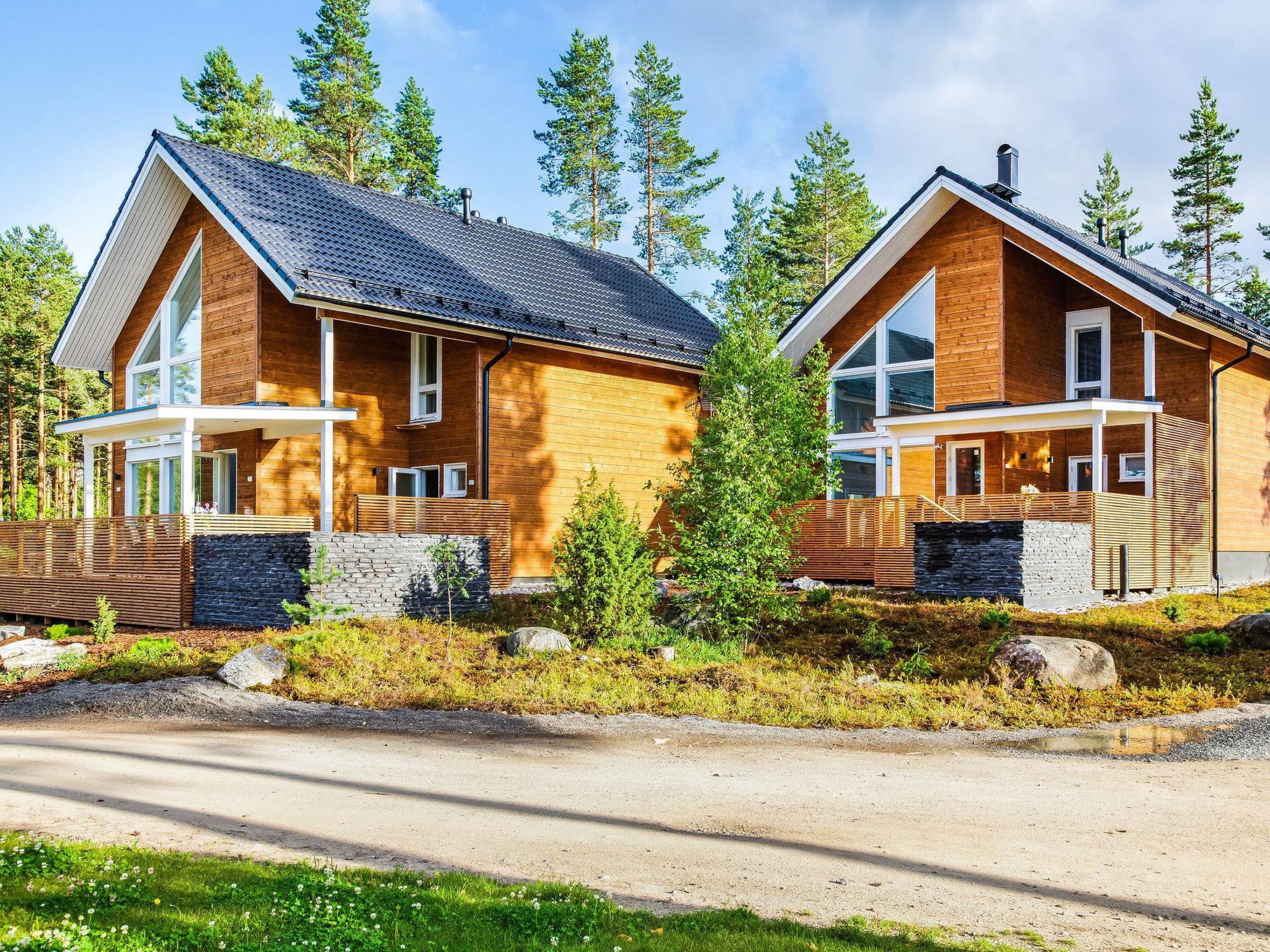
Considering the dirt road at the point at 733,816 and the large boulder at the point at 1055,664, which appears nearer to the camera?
the dirt road at the point at 733,816

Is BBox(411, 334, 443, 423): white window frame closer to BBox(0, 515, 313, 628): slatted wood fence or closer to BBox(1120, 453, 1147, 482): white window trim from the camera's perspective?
BBox(0, 515, 313, 628): slatted wood fence

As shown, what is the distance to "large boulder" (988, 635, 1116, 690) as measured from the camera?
35.3 feet

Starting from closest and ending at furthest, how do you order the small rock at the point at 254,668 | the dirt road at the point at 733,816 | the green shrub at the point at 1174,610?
the dirt road at the point at 733,816
the small rock at the point at 254,668
the green shrub at the point at 1174,610

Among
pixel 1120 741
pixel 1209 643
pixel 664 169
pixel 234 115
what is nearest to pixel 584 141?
pixel 664 169

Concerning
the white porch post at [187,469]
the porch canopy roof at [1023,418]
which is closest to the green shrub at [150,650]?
the white porch post at [187,469]

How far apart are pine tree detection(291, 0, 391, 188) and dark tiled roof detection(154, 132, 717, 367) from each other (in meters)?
15.4

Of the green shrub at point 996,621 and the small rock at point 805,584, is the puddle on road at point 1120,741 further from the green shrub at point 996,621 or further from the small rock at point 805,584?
the small rock at point 805,584

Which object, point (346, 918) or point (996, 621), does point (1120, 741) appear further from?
point (346, 918)

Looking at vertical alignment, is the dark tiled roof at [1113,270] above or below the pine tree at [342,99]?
below

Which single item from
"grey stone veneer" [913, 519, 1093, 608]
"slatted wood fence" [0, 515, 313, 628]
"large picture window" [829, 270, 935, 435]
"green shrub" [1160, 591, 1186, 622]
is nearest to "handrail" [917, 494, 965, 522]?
"grey stone veneer" [913, 519, 1093, 608]

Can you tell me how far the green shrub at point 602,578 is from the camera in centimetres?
1302

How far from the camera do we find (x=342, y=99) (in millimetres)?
37625

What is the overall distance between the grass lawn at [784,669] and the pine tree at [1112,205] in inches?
1276

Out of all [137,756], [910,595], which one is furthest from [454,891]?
[910,595]
